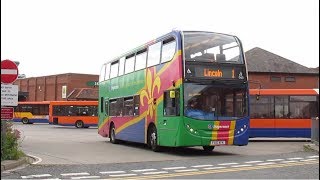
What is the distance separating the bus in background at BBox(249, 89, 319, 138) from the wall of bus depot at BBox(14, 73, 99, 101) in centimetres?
5656

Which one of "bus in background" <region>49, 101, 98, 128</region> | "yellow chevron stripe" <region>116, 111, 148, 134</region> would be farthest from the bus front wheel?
"yellow chevron stripe" <region>116, 111, 148, 134</region>

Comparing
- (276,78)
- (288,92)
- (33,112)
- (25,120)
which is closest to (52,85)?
(25,120)

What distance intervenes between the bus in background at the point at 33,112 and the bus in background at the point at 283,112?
3396 cm

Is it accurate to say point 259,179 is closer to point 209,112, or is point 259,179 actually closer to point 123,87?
point 209,112

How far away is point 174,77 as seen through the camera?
16203mm

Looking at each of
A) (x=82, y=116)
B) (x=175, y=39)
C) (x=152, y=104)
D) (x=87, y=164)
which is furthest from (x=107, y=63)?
(x=82, y=116)

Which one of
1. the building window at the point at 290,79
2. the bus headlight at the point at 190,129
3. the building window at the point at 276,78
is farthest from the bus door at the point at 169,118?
the building window at the point at 290,79

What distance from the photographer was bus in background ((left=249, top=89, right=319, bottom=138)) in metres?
25.6

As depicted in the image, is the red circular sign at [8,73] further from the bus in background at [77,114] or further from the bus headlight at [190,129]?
the bus in background at [77,114]

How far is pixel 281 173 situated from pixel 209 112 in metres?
5.21

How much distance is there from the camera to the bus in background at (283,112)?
83.9ft

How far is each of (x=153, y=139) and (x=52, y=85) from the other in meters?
71.5

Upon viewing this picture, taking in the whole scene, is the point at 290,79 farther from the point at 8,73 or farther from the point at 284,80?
the point at 8,73

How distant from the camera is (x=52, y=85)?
8700 cm
